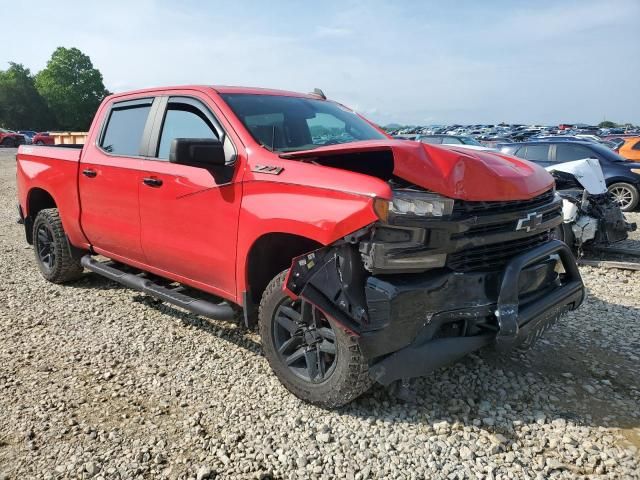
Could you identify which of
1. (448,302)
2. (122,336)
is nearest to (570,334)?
(448,302)

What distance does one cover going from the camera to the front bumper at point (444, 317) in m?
2.58

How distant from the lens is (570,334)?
13.4 feet

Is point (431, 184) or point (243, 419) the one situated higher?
point (431, 184)

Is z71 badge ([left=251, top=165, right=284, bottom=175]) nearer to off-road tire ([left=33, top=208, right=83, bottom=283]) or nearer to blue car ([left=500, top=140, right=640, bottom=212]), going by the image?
off-road tire ([left=33, top=208, right=83, bottom=283])

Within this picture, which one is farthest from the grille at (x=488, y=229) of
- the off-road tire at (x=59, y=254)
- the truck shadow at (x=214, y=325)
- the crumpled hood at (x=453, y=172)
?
the off-road tire at (x=59, y=254)

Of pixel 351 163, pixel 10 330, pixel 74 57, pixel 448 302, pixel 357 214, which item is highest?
pixel 74 57

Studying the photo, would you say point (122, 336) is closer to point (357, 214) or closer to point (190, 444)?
point (190, 444)

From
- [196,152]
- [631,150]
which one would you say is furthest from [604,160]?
[196,152]

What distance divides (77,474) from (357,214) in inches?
73.3

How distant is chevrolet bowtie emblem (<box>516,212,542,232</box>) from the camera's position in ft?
9.64

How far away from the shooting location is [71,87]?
69.5 meters

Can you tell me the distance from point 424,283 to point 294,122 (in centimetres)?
177

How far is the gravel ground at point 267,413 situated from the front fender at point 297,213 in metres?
0.83

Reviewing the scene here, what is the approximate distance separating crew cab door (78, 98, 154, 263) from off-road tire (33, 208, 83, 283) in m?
0.53
